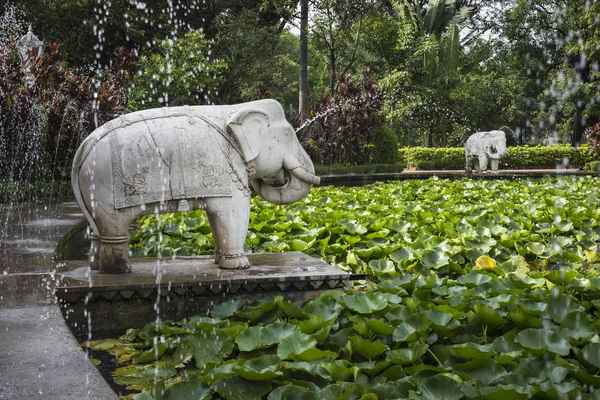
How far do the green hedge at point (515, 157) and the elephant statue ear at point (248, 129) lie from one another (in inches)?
687

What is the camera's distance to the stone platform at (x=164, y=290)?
2.85 meters

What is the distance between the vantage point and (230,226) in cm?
319

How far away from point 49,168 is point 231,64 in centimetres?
1242

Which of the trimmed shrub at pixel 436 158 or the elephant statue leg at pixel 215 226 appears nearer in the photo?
the elephant statue leg at pixel 215 226

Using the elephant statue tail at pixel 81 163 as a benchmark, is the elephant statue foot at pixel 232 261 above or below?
below

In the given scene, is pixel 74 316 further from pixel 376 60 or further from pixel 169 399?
pixel 376 60

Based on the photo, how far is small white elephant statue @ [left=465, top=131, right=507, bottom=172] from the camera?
526 inches

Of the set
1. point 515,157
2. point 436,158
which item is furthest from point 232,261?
point 515,157

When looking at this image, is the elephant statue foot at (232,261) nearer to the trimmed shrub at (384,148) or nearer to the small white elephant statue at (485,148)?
the small white elephant statue at (485,148)

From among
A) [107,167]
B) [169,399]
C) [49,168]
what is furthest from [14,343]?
[49,168]

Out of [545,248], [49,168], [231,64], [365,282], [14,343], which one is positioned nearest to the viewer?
[14,343]

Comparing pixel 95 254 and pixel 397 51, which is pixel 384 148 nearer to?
pixel 397 51

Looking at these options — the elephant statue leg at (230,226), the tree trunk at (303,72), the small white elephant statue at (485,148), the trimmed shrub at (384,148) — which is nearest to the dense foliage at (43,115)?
the elephant statue leg at (230,226)

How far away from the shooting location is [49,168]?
8.62 meters
